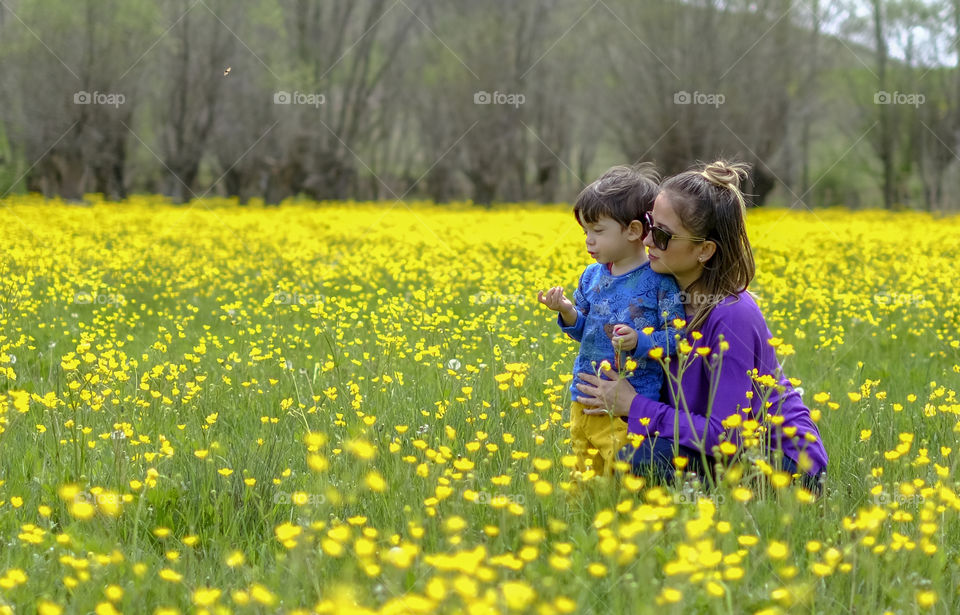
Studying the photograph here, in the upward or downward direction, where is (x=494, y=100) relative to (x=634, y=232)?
upward

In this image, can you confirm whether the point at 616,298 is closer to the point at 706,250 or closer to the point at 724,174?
the point at 706,250

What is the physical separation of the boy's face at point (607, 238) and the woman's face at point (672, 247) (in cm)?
8

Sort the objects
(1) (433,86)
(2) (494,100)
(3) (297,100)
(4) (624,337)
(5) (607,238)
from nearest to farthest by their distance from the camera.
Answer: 1. (4) (624,337)
2. (5) (607,238)
3. (3) (297,100)
4. (2) (494,100)
5. (1) (433,86)

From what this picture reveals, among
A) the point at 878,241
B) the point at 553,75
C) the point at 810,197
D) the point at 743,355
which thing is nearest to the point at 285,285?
the point at 743,355

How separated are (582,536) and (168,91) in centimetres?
2016

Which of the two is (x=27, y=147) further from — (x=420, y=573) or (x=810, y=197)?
(x=810, y=197)

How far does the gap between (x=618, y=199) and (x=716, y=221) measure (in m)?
0.34

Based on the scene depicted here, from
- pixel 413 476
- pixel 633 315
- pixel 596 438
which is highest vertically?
pixel 633 315

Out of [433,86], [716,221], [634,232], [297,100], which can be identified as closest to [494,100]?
[433,86]

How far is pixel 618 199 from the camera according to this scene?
3225mm

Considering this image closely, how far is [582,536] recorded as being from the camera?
2.51 m

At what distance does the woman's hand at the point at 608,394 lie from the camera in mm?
3109

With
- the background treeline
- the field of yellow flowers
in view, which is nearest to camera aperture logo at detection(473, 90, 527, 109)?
the background treeline

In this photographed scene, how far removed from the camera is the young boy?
3209 millimetres
